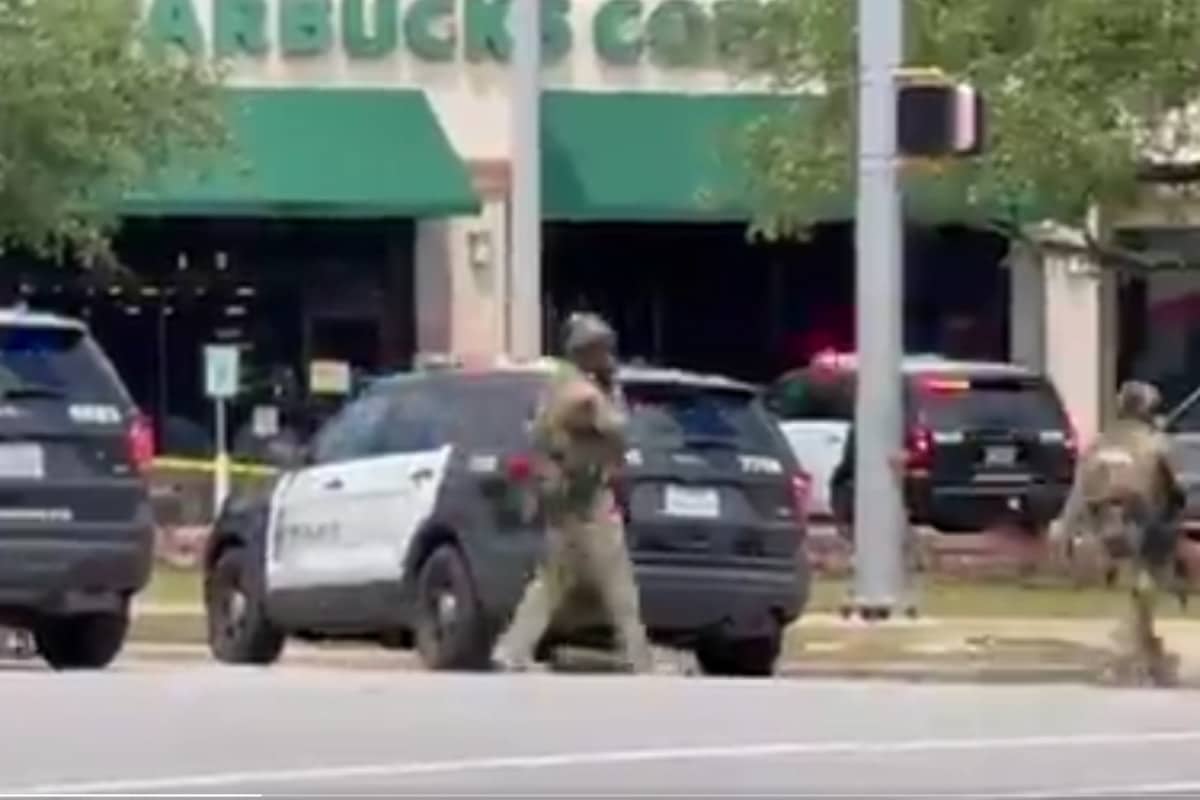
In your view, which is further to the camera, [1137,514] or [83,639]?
[83,639]

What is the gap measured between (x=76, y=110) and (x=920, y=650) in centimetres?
1342

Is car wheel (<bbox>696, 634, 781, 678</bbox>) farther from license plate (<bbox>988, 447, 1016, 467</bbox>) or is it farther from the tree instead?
the tree

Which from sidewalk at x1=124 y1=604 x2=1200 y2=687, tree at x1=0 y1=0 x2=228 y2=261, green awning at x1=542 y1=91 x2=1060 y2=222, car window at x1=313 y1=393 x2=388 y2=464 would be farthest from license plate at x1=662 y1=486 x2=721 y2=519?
green awning at x1=542 y1=91 x2=1060 y2=222

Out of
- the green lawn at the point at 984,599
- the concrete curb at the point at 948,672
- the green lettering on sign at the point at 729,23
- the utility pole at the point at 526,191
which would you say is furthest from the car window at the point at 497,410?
the green lettering on sign at the point at 729,23

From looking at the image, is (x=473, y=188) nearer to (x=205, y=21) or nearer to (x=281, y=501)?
(x=205, y=21)

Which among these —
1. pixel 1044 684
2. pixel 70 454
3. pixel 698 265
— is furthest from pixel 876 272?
pixel 698 265

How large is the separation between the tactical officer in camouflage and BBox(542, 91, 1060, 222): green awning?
2186cm

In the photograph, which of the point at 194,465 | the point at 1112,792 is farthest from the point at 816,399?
the point at 1112,792

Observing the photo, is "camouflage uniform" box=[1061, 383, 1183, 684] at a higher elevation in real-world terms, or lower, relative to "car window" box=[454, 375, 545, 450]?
lower

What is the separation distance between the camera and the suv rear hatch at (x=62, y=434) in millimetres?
21562

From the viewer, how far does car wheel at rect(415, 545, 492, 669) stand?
2150cm

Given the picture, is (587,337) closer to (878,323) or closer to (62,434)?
(62,434)

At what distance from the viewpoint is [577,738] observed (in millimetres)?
16375

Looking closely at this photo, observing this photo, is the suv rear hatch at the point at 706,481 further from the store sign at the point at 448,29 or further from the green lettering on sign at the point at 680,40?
the green lettering on sign at the point at 680,40
